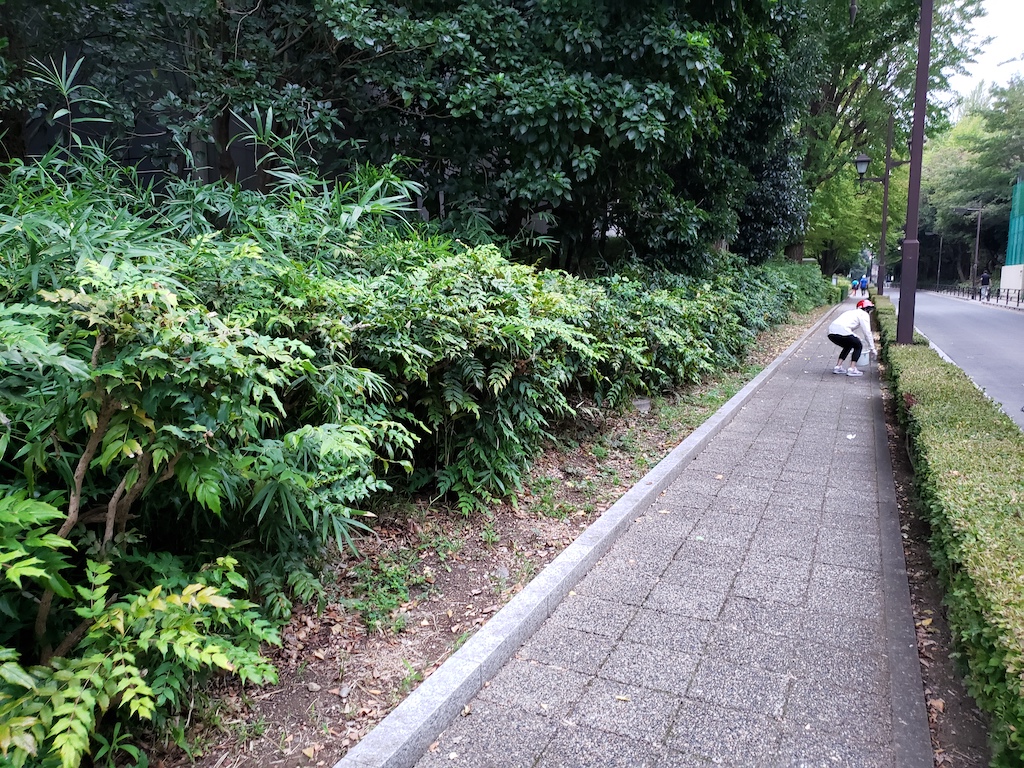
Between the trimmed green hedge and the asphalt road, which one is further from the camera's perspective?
the asphalt road

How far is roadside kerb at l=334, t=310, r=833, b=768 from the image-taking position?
2.40 metres

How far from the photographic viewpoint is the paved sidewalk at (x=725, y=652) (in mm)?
2523

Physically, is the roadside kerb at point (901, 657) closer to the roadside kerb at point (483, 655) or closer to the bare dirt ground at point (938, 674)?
the bare dirt ground at point (938, 674)

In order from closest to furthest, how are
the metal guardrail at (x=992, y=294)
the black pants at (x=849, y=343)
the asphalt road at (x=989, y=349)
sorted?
1. the asphalt road at (x=989, y=349)
2. the black pants at (x=849, y=343)
3. the metal guardrail at (x=992, y=294)

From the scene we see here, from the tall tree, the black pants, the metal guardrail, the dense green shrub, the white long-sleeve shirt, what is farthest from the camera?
the metal guardrail

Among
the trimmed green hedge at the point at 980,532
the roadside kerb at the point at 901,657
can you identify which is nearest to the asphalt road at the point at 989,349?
the trimmed green hedge at the point at 980,532

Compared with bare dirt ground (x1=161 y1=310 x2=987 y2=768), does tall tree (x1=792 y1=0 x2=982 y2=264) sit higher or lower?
higher

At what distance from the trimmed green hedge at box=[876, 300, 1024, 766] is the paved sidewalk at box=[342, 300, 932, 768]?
33cm

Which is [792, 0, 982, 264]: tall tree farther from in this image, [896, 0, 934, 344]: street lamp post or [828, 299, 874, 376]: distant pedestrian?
[828, 299, 874, 376]: distant pedestrian

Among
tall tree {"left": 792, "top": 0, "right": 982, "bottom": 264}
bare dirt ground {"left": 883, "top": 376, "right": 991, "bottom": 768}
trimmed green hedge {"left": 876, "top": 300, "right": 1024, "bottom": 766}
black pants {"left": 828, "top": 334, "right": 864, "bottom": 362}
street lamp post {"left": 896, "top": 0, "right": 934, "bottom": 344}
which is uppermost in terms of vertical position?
tall tree {"left": 792, "top": 0, "right": 982, "bottom": 264}

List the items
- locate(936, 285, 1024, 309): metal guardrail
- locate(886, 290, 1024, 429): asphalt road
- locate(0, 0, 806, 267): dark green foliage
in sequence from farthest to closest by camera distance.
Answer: locate(936, 285, 1024, 309): metal guardrail → locate(886, 290, 1024, 429): asphalt road → locate(0, 0, 806, 267): dark green foliage

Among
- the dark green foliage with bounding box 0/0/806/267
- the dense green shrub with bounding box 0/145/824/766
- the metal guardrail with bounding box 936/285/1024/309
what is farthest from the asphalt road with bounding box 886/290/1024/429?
the metal guardrail with bounding box 936/285/1024/309

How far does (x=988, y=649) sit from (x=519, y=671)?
1889mm

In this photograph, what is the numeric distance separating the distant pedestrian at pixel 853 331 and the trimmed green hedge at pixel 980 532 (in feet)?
13.9
